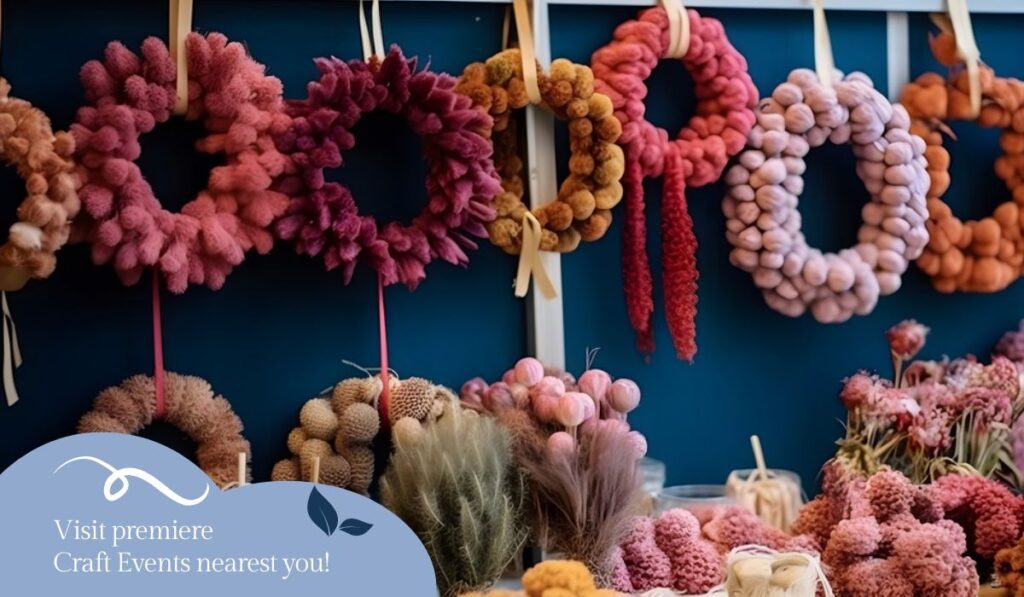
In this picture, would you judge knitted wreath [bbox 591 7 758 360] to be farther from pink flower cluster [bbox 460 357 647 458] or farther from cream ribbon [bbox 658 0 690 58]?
pink flower cluster [bbox 460 357 647 458]

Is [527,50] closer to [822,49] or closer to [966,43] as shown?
[822,49]

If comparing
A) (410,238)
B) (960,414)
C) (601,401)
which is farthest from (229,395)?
(960,414)

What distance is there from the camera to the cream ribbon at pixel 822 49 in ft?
6.52

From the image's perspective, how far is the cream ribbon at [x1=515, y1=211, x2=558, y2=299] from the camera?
5.98 feet

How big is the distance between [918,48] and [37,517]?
5.20ft

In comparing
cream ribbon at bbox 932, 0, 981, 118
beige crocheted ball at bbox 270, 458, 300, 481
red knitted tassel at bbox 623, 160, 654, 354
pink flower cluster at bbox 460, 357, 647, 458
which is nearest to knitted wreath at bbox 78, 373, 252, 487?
beige crocheted ball at bbox 270, 458, 300, 481

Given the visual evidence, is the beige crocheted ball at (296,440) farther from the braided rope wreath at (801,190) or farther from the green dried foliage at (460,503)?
the braided rope wreath at (801,190)

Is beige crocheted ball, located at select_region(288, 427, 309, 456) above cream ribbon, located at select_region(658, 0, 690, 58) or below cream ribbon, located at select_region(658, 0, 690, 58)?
A: below

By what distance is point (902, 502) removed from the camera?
163 centimetres

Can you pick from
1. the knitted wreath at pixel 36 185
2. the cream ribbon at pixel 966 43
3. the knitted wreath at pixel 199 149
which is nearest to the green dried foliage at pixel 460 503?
the knitted wreath at pixel 199 149

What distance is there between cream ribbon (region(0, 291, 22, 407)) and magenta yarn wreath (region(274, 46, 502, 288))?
358 mm

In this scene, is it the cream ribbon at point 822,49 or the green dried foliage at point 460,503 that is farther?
the cream ribbon at point 822,49

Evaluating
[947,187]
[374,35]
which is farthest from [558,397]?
[947,187]

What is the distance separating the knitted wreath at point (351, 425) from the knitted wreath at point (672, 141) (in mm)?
341
